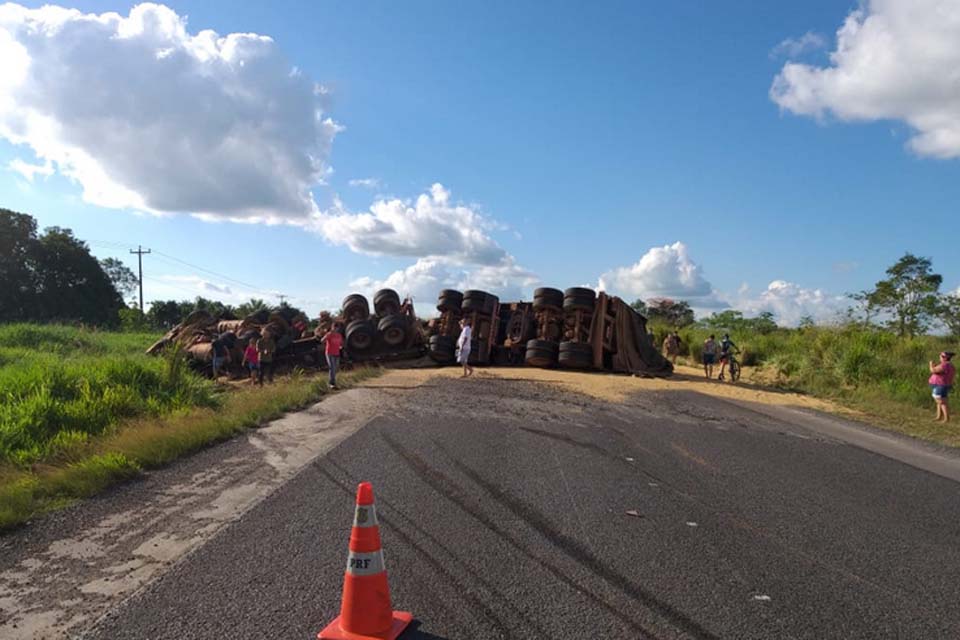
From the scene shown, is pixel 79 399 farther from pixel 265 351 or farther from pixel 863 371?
pixel 863 371

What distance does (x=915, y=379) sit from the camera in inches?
727

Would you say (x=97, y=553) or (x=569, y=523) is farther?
(x=569, y=523)

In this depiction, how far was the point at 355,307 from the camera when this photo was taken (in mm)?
23875

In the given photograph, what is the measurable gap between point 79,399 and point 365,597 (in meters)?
9.46

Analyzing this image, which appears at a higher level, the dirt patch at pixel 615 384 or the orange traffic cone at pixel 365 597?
the dirt patch at pixel 615 384

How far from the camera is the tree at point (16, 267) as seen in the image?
60.0 metres

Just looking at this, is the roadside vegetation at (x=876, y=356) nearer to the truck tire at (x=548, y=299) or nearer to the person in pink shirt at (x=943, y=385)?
the person in pink shirt at (x=943, y=385)

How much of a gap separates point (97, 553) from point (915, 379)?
20.3 m

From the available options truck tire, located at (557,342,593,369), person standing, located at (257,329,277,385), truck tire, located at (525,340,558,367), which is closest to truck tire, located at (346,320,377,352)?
person standing, located at (257,329,277,385)

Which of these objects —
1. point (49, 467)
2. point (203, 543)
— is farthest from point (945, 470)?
point (49, 467)

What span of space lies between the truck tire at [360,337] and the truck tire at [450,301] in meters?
2.56

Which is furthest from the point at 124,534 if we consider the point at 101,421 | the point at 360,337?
the point at 360,337

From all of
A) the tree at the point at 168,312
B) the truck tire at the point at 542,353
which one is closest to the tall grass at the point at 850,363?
the truck tire at the point at 542,353

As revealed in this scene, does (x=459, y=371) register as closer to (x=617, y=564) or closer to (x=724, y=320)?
(x=617, y=564)
